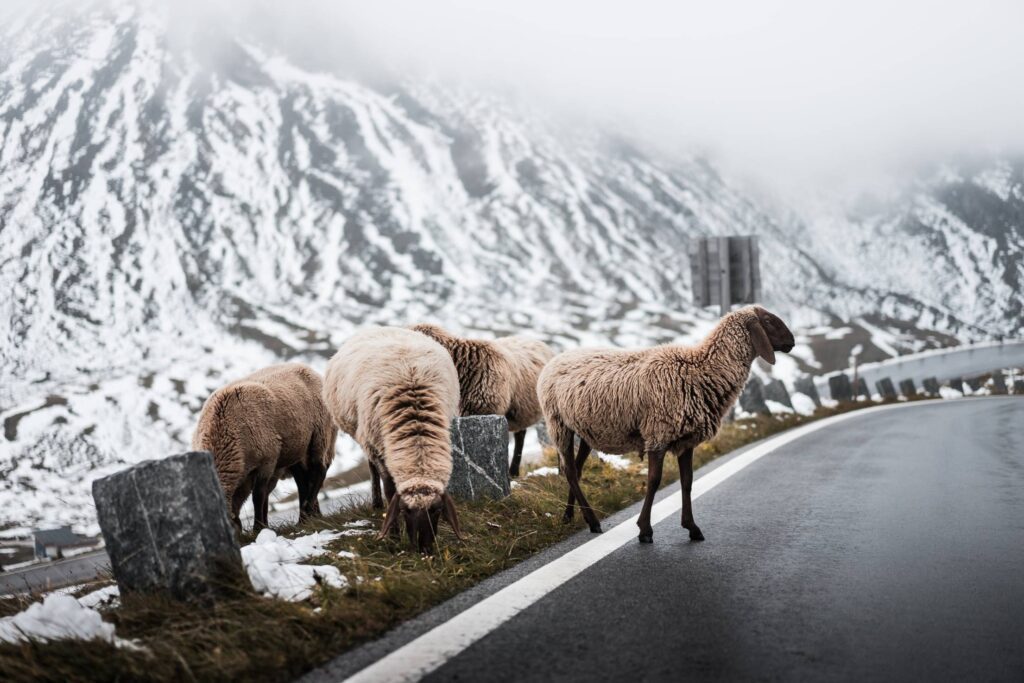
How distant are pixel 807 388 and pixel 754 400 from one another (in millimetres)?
4855

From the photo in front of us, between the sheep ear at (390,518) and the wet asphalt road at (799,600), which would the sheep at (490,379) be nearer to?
the wet asphalt road at (799,600)

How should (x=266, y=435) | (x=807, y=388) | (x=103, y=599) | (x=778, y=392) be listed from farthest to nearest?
(x=807, y=388) → (x=778, y=392) → (x=266, y=435) → (x=103, y=599)

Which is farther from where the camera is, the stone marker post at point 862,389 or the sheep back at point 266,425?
the stone marker post at point 862,389

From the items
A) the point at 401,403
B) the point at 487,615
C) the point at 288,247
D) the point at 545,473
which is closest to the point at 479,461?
the point at 401,403

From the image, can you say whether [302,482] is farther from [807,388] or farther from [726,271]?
[807,388]

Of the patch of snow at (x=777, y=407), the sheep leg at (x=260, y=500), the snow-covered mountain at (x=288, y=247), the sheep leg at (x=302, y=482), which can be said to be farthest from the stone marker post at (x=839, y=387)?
the snow-covered mountain at (x=288, y=247)

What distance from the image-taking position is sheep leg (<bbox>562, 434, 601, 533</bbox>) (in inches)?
248

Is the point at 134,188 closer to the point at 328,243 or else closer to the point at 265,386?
the point at 328,243

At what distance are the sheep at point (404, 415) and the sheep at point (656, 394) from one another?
3.28ft

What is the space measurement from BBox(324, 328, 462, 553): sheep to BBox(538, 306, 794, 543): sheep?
3.28ft

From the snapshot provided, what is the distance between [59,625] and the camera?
3.67m

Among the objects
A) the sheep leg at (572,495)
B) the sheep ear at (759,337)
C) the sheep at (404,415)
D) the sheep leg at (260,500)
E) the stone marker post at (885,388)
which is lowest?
the stone marker post at (885,388)

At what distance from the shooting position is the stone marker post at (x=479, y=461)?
7.11m

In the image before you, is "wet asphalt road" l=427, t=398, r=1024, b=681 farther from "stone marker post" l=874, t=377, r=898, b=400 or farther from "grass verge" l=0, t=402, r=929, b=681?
"stone marker post" l=874, t=377, r=898, b=400
